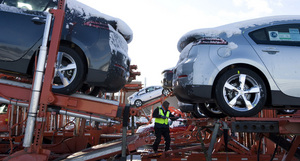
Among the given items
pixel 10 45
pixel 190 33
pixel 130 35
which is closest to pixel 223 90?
pixel 190 33

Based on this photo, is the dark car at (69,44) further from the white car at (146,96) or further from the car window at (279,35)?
the white car at (146,96)

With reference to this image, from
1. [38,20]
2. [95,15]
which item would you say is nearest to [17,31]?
[38,20]

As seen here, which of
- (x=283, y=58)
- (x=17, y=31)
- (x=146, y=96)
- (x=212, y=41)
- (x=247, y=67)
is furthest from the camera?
(x=146, y=96)

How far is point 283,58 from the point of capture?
3621mm

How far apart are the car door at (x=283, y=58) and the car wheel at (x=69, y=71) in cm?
256

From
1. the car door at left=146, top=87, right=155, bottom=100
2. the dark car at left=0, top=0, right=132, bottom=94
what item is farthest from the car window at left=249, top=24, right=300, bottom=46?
the car door at left=146, top=87, right=155, bottom=100

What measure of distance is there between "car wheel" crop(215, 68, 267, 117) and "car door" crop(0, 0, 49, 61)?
261 cm

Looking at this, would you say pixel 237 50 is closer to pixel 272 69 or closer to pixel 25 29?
pixel 272 69

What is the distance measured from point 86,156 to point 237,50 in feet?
8.51

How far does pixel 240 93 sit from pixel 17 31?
314 cm

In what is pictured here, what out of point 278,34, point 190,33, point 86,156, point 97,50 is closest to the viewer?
point 86,156

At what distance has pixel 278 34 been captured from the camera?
3.80m

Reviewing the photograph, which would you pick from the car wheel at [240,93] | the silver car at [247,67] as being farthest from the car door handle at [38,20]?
the car wheel at [240,93]

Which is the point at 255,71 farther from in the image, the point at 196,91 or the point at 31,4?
the point at 31,4
